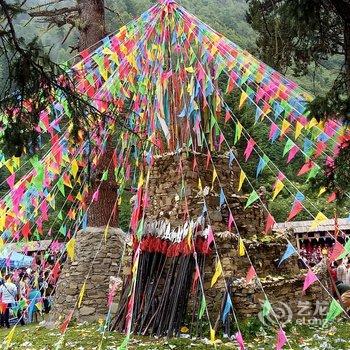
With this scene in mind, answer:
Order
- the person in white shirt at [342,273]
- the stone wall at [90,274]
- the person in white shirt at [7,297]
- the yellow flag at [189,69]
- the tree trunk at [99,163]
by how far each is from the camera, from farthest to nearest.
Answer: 1. the person in white shirt at [7,297]
2. the tree trunk at [99,163]
3. the person in white shirt at [342,273]
4. the stone wall at [90,274]
5. the yellow flag at [189,69]

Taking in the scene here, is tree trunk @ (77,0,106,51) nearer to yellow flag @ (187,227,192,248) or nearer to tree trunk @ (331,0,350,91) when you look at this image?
yellow flag @ (187,227,192,248)

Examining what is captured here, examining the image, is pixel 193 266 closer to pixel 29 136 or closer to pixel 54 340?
pixel 54 340

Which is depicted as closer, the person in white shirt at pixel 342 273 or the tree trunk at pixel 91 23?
the person in white shirt at pixel 342 273

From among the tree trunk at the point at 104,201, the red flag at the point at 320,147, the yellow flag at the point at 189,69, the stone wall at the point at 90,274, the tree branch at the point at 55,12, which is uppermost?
the tree branch at the point at 55,12

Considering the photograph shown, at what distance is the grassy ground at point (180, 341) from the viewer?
8211mm

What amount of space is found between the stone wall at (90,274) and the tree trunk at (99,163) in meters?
0.35

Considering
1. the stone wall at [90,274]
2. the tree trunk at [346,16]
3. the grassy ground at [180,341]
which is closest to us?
the tree trunk at [346,16]

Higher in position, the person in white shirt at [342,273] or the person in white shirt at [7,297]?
the person in white shirt at [342,273]

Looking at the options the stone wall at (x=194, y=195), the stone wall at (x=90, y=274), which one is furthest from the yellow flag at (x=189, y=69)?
the stone wall at (x=90, y=274)

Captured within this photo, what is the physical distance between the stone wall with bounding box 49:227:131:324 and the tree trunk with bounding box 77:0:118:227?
0.35m

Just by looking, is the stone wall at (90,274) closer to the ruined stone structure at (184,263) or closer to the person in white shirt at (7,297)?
the ruined stone structure at (184,263)

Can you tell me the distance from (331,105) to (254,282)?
19.1 feet

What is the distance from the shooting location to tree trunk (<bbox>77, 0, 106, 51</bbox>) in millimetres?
12844

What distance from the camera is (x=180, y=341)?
8414 millimetres
